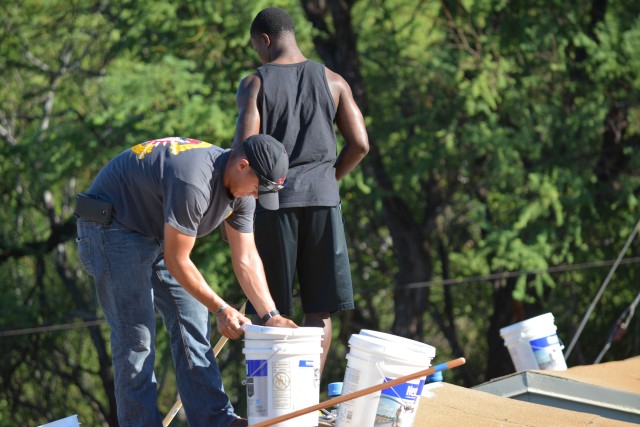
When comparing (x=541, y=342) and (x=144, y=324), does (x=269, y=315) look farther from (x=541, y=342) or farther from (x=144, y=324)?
(x=541, y=342)

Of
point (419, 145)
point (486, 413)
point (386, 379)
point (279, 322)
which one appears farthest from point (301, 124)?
point (419, 145)

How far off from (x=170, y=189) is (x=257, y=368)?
63 centimetres

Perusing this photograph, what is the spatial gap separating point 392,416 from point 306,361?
1.03ft

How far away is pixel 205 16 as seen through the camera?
9.80 meters

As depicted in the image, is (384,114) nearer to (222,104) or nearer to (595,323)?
(222,104)

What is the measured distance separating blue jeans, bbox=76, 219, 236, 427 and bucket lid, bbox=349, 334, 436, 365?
0.54 m

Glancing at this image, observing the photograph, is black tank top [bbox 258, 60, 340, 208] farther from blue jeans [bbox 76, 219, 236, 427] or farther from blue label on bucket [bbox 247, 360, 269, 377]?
blue label on bucket [bbox 247, 360, 269, 377]

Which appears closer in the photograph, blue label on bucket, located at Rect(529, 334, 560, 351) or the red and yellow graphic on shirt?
the red and yellow graphic on shirt

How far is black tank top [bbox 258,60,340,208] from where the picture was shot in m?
4.09

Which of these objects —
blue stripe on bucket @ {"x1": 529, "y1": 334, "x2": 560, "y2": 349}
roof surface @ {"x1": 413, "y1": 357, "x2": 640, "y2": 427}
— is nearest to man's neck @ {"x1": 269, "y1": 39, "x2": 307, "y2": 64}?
roof surface @ {"x1": 413, "y1": 357, "x2": 640, "y2": 427}

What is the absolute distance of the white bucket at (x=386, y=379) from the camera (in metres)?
3.38

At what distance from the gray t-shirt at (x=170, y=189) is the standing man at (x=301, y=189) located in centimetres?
51

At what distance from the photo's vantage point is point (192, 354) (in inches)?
141

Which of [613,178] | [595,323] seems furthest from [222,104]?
[595,323]
